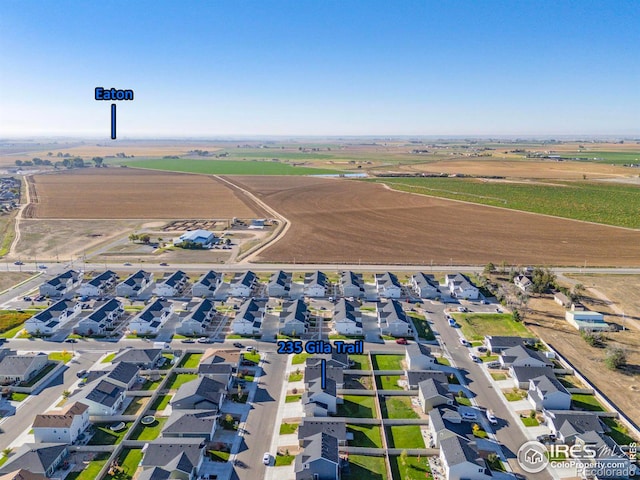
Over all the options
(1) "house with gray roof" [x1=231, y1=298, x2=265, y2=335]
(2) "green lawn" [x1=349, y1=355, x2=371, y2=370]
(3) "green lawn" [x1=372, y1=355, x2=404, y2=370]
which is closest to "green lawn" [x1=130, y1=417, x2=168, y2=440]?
(1) "house with gray roof" [x1=231, y1=298, x2=265, y2=335]

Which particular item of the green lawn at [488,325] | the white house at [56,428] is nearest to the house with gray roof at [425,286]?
the green lawn at [488,325]

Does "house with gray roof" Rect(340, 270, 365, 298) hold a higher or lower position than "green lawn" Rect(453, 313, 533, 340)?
higher

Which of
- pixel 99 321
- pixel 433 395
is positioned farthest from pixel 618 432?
pixel 99 321

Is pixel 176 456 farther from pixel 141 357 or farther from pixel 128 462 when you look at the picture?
pixel 141 357

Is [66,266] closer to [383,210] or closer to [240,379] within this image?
[240,379]

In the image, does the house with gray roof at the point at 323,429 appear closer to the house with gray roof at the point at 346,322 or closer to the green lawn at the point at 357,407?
the green lawn at the point at 357,407

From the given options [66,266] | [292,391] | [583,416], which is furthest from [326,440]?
[66,266]

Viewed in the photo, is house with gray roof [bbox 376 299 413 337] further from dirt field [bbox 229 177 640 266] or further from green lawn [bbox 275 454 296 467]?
dirt field [bbox 229 177 640 266]
